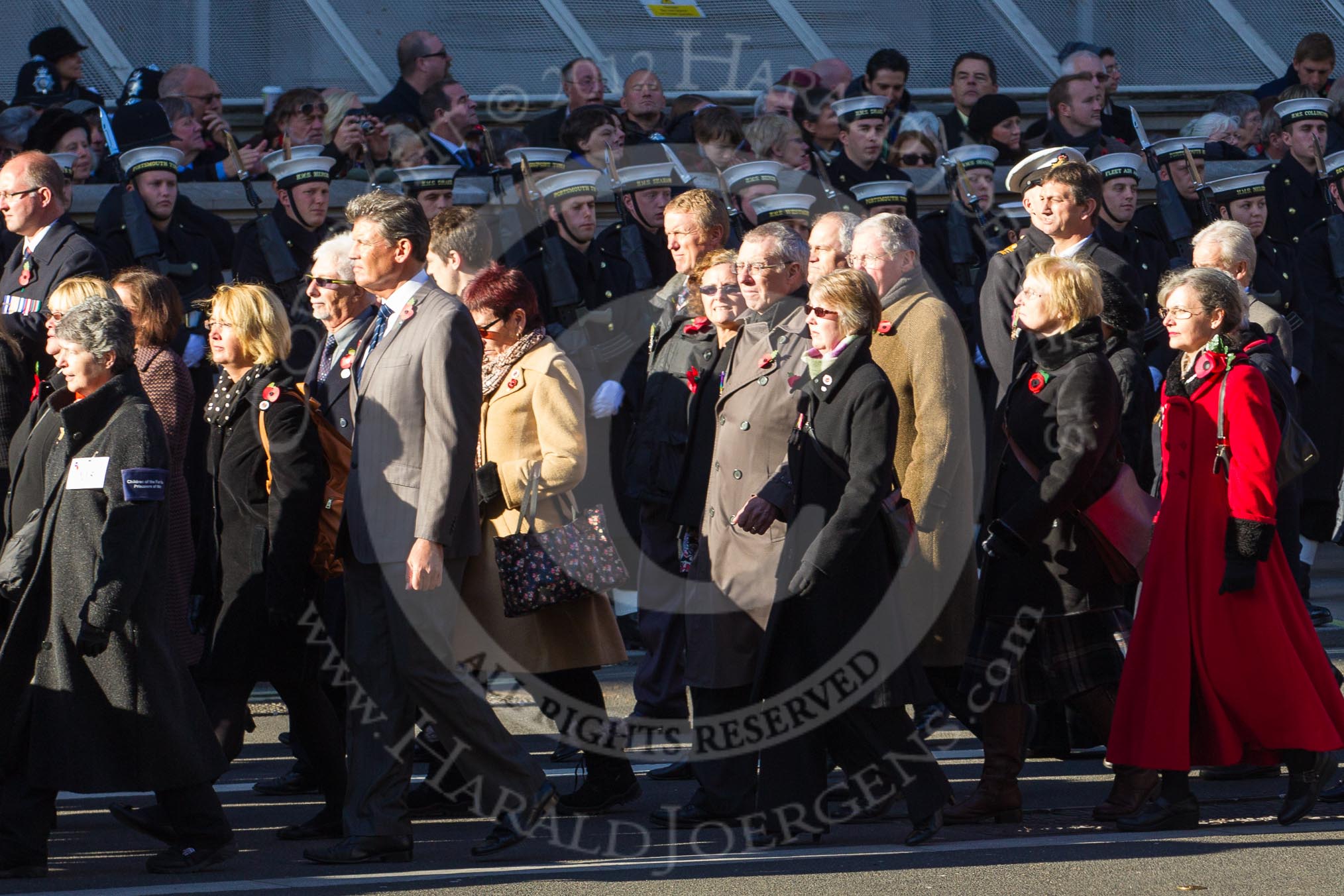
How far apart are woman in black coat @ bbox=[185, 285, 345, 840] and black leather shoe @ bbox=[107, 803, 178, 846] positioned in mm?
303

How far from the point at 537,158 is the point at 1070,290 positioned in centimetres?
Answer: 438

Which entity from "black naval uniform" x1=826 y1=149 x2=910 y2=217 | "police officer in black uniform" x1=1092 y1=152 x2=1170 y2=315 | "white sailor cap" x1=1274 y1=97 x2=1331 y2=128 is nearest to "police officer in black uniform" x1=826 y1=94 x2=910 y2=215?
"black naval uniform" x1=826 y1=149 x2=910 y2=217

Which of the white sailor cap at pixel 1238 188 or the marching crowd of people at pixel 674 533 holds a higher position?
the white sailor cap at pixel 1238 188

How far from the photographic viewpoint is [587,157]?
10.7m

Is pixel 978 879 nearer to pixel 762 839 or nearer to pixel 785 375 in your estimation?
pixel 762 839

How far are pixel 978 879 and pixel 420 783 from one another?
6.91 feet

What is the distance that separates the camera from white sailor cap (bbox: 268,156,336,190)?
9.62 metres

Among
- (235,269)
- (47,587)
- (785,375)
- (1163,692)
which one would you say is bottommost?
(1163,692)

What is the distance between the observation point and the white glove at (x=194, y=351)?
8.91 meters

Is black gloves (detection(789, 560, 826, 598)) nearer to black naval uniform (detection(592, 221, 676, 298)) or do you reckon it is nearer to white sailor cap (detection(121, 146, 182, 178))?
black naval uniform (detection(592, 221, 676, 298))

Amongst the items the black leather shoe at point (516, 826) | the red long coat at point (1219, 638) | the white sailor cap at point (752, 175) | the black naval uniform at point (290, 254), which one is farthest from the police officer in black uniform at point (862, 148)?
the black leather shoe at point (516, 826)

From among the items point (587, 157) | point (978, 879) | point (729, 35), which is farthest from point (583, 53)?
point (978, 879)

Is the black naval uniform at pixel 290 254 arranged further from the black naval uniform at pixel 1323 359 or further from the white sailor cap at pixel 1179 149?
the black naval uniform at pixel 1323 359

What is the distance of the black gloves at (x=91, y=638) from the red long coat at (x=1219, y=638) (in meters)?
2.99
